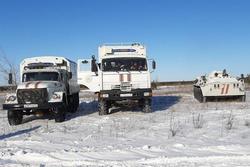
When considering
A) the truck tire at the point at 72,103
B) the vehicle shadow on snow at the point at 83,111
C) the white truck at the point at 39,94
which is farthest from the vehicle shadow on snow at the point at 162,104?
the white truck at the point at 39,94

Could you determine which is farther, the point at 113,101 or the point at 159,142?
the point at 113,101

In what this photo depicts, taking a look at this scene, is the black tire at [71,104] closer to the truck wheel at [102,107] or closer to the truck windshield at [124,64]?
the truck wheel at [102,107]

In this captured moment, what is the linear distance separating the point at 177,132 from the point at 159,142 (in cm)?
196

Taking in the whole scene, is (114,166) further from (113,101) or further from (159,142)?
(113,101)

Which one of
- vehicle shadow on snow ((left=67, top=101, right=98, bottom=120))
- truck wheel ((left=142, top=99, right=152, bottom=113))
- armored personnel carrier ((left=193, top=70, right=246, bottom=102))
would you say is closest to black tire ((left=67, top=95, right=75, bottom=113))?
vehicle shadow on snow ((left=67, top=101, right=98, bottom=120))

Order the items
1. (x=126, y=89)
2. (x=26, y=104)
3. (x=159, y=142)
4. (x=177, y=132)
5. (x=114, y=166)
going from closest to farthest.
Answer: (x=114, y=166), (x=159, y=142), (x=177, y=132), (x=26, y=104), (x=126, y=89)

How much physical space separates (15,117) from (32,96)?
1134 mm

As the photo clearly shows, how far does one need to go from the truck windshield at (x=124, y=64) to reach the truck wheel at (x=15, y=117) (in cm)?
430

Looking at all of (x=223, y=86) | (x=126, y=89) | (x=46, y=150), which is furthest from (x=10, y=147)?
(x=223, y=86)

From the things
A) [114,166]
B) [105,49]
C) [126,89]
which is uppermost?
[105,49]

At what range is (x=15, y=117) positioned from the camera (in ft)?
61.8

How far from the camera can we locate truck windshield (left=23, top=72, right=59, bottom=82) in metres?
20.6

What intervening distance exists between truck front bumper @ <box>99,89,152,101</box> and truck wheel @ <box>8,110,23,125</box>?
369cm

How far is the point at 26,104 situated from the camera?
18.5 m
